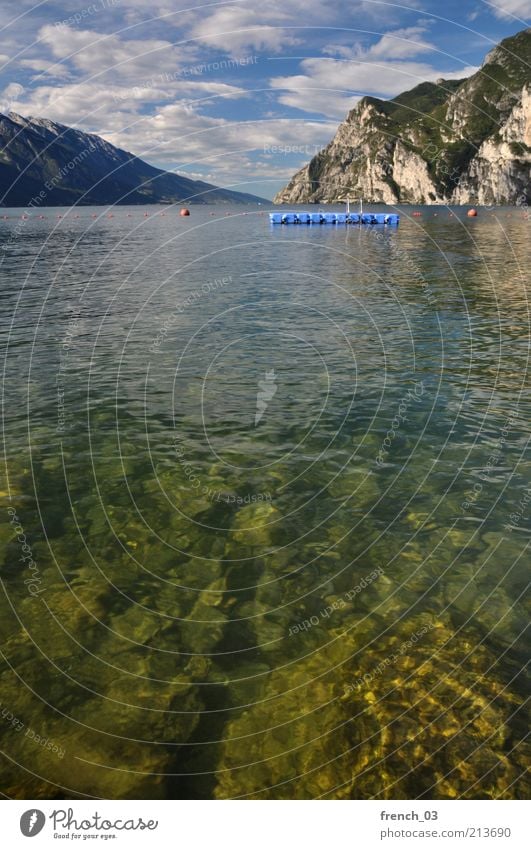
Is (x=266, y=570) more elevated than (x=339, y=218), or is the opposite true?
(x=339, y=218)

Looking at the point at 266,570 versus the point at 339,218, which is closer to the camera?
the point at 266,570

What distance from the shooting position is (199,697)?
34.2 feet

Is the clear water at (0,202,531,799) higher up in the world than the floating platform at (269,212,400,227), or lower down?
lower down

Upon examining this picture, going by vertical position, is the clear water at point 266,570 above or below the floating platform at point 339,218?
below

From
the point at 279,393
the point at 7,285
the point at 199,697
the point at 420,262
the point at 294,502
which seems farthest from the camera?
the point at 420,262

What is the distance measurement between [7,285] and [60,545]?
51742 mm

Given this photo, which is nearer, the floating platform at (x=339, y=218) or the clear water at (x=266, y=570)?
the clear water at (x=266, y=570)

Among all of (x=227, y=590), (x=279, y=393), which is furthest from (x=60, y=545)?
(x=279, y=393)

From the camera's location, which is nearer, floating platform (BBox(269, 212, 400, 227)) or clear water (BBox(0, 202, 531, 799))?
clear water (BBox(0, 202, 531, 799))

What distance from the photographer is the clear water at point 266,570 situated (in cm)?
918

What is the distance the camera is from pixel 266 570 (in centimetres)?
1405

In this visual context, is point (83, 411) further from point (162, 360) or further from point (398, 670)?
point (398, 670)

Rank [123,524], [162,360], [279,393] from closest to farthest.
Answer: [123,524], [279,393], [162,360]

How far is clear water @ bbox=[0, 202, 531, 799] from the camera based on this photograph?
9.18 metres
